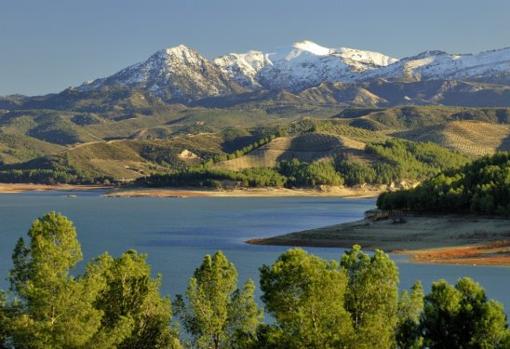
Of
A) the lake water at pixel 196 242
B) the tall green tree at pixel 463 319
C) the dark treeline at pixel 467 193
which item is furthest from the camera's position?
the dark treeline at pixel 467 193

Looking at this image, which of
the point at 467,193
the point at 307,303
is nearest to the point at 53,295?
the point at 307,303

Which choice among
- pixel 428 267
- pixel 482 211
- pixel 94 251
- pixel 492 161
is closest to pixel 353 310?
pixel 428 267

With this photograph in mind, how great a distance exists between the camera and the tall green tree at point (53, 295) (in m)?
42.2

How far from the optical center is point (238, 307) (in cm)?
4662

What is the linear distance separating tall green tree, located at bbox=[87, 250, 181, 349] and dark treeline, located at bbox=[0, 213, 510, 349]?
0.15 ft

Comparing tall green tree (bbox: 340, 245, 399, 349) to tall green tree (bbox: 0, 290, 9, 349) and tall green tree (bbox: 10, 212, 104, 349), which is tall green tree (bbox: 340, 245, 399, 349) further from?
tall green tree (bbox: 0, 290, 9, 349)

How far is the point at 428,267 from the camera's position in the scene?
10062cm

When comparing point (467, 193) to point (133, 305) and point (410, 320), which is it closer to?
point (410, 320)

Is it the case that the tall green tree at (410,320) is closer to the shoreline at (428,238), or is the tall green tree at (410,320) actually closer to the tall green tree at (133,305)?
the tall green tree at (133,305)

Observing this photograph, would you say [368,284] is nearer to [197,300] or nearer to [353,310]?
[353,310]

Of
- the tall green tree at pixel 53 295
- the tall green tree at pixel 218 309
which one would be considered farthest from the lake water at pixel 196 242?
the tall green tree at pixel 53 295

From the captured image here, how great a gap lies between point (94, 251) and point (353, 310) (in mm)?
81835

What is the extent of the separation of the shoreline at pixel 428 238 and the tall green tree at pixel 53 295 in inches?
2650

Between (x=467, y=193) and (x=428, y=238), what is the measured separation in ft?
71.3
